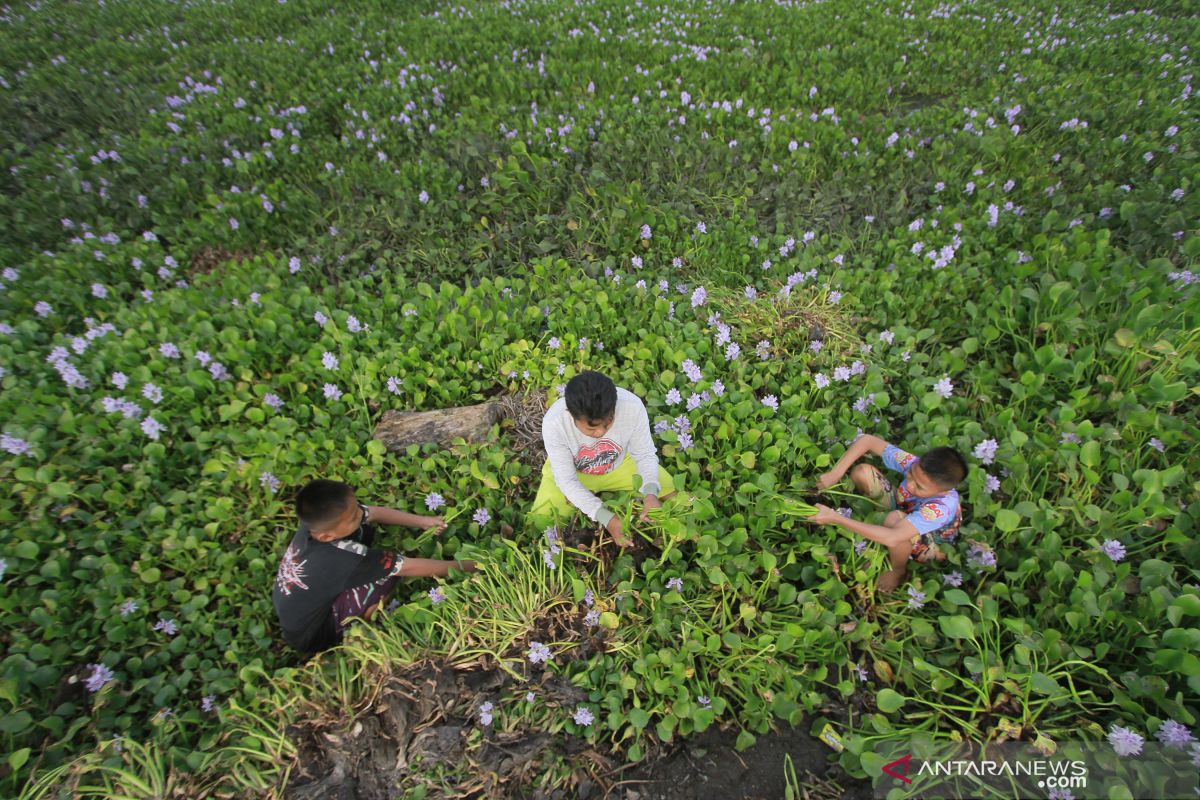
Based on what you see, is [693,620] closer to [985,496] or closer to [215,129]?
[985,496]

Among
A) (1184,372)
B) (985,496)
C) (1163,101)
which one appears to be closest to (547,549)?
(985,496)

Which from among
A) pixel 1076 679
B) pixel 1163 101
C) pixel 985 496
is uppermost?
pixel 1163 101

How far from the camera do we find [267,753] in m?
2.27

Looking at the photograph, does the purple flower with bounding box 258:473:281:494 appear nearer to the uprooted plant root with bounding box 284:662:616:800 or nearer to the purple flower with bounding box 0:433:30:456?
the purple flower with bounding box 0:433:30:456

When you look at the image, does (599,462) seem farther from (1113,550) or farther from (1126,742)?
(1113,550)

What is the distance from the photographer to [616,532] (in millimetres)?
2666

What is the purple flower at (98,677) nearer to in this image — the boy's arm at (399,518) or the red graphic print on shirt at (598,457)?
the boy's arm at (399,518)

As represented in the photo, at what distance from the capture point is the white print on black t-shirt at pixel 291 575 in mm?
2518

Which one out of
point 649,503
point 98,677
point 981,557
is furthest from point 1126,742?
point 98,677

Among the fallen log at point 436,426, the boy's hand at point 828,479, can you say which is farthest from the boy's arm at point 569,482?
the boy's hand at point 828,479

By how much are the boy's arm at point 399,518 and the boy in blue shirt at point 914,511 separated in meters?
1.94

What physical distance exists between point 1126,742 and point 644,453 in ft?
6.44

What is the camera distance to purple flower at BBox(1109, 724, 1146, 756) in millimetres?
1829

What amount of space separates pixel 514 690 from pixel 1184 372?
12.2 feet
